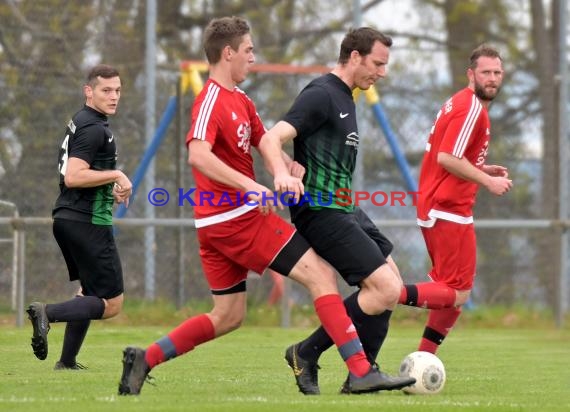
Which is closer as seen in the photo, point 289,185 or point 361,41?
point 289,185

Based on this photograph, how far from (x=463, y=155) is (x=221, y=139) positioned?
2224mm

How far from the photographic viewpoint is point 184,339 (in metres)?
7.32

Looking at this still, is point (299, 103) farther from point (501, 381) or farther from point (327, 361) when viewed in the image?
point (327, 361)

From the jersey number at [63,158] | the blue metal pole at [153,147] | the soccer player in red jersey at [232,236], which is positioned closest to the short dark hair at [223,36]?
the soccer player in red jersey at [232,236]

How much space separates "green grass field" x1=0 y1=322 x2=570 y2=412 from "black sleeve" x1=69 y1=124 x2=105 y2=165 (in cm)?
150

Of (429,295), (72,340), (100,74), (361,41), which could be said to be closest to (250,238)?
(361,41)

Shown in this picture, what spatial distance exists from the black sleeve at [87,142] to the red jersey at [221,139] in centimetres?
205

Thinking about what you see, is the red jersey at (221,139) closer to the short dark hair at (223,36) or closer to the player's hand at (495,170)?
the short dark hair at (223,36)

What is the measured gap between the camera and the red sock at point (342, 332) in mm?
7105

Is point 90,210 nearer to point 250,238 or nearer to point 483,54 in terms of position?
point 250,238

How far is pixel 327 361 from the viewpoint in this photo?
10.3 metres

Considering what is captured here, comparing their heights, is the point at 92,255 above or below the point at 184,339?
above

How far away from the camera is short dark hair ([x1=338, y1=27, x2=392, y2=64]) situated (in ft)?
24.9

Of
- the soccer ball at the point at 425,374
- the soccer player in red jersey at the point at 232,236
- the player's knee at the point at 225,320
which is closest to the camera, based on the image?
the soccer player in red jersey at the point at 232,236
